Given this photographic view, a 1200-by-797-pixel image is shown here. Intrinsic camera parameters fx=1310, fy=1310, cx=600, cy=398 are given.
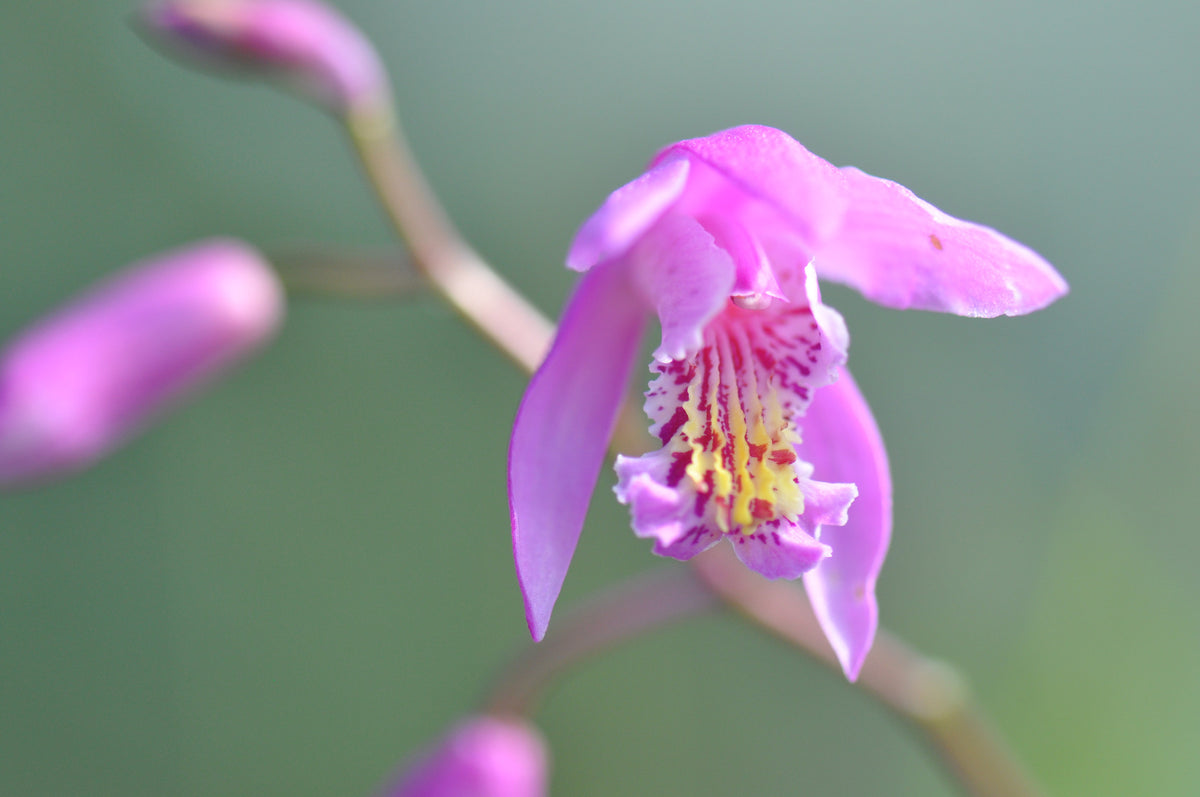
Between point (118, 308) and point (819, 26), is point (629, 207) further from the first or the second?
point (819, 26)

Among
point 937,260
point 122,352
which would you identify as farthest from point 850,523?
point 122,352

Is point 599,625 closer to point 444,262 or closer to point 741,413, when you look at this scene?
point 444,262

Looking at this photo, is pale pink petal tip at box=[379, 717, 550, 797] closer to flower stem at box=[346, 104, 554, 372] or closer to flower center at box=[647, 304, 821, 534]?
flower stem at box=[346, 104, 554, 372]

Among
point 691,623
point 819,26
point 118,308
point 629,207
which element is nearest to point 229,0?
point 118,308

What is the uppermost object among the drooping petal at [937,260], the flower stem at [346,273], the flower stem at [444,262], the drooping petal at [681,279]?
the drooping petal at [937,260]

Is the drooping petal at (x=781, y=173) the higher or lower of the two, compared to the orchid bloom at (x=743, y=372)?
higher

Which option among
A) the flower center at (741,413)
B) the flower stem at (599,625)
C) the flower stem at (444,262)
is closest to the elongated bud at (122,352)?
the flower stem at (444,262)

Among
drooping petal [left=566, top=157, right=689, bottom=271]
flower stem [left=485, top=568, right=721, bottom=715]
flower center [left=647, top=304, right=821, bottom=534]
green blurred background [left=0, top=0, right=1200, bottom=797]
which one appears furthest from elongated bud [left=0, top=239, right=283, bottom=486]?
green blurred background [left=0, top=0, right=1200, bottom=797]

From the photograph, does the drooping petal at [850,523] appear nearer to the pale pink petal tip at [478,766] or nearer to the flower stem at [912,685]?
the flower stem at [912,685]
